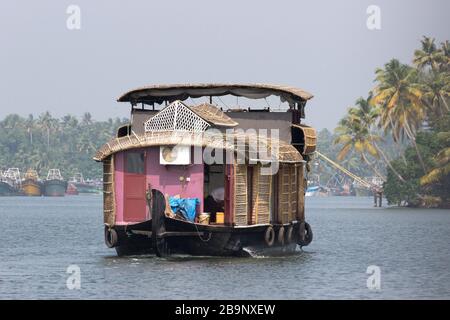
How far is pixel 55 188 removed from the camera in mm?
146250

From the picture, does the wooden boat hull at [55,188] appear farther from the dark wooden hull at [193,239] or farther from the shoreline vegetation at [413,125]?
the dark wooden hull at [193,239]

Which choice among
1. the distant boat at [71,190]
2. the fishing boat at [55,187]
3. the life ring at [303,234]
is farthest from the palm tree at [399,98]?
the distant boat at [71,190]

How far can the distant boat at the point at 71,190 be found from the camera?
156 meters

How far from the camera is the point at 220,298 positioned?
24.6 meters

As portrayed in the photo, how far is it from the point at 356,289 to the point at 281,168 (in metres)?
6.02

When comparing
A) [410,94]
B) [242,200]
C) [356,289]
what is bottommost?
[356,289]

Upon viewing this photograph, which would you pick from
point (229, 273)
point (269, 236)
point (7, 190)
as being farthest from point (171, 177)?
point (7, 190)

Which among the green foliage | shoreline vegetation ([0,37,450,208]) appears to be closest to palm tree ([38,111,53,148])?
the green foliage

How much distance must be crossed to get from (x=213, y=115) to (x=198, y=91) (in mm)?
1284

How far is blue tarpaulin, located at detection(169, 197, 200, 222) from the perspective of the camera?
96.3 feet

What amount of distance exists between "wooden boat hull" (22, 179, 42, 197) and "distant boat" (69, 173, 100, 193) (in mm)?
8395

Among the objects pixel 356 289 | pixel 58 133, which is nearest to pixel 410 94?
pixel 356 289

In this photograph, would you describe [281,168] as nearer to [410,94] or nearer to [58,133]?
[410,94]

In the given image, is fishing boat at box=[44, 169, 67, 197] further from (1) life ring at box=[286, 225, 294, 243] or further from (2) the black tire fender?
(2) the black tire fender
